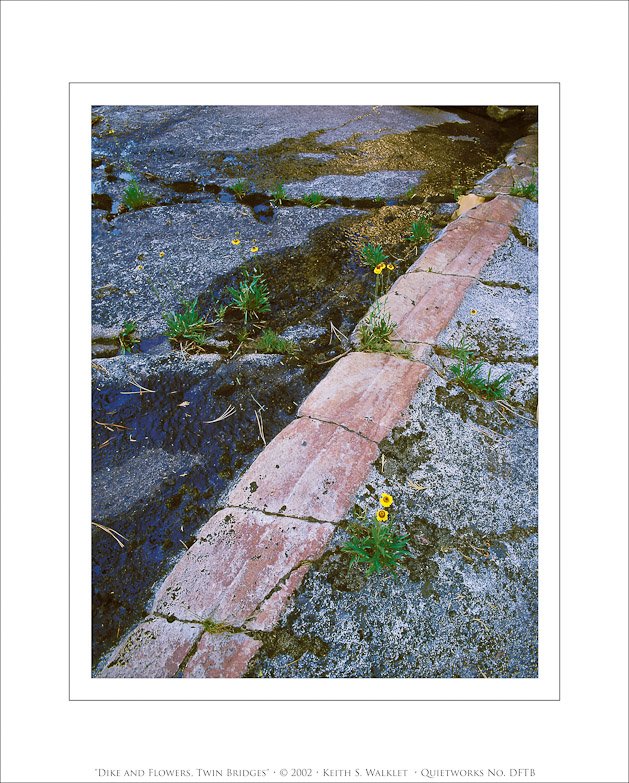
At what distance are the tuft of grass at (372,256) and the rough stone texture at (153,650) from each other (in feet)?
5.85

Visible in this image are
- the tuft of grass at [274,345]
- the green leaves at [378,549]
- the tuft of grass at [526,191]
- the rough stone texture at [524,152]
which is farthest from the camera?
the rough stone texture at [524,152]

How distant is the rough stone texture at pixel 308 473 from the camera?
1411mm

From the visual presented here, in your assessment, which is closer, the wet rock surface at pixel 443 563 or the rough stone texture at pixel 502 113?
the wet rock surface at pixel 443 563

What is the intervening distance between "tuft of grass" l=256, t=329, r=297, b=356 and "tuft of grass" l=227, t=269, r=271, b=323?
0.18 m

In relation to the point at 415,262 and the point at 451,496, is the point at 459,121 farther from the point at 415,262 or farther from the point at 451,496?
the point at 451,496

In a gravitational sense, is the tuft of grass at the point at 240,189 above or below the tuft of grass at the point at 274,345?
above

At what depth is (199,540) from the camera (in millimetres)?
1384

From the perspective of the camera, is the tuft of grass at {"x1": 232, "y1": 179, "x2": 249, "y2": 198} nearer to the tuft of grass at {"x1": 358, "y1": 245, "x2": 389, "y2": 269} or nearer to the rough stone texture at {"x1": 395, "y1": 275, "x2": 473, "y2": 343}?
the tuft of grass at {"x1": 358, "y1": 245, "x2": 389, "y2": 269}

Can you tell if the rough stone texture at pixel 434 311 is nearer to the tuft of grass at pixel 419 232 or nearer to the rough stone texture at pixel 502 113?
the tuft of grass at pixel 419 232

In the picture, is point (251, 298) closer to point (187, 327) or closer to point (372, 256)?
point (187, 327)

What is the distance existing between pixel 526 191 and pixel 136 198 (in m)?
2.21

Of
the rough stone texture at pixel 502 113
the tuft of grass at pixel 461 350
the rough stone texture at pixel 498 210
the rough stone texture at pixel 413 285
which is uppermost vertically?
the rough stone texture at pixel 502 113

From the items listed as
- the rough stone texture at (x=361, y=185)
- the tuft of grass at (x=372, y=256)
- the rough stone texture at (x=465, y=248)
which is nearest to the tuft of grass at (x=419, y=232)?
the rough stone texture at (x=465, y=248)
